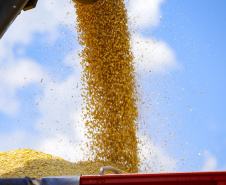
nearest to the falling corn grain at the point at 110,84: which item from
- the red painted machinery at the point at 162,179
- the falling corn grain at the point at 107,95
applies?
the falling corn grain at the point at 107,95

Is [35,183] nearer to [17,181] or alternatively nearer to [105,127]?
[17,181]

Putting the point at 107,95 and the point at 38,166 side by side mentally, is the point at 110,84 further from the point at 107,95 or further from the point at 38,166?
the point at 38,166

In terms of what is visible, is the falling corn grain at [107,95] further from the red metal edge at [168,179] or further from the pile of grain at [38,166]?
the red metal edge at [168,179]

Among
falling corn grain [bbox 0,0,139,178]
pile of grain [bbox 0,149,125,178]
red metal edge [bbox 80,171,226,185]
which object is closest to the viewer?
red metal edge [bbox 80,171,226,185]

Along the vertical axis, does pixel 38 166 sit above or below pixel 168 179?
below

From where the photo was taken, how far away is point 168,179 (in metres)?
2.38

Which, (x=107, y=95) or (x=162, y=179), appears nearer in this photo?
(x=162, y=179)

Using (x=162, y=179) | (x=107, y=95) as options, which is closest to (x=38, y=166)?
(x=107, y=95)

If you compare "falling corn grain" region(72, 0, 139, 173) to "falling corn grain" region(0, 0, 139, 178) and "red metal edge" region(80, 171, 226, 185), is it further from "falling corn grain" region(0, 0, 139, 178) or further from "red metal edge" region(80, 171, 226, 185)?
"red metal edge" region(80, 171, 226, 185)

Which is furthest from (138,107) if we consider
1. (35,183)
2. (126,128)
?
(35,183)

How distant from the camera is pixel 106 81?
19.4 feet

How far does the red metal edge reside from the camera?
93.8 inches

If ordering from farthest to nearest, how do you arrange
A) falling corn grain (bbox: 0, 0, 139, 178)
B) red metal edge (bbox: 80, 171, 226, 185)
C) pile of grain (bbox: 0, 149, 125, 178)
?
falling corn grain (bbox: 0, 0, 139, 178)
pile of grain (bbox: 0, 149, 125, 178)
red metal edge (bbox: 80, 171, 226, 185)

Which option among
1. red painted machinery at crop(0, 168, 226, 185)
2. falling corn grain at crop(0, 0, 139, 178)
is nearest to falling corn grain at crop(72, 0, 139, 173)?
falling corn grain at crop(0, 0, 139, 178)
